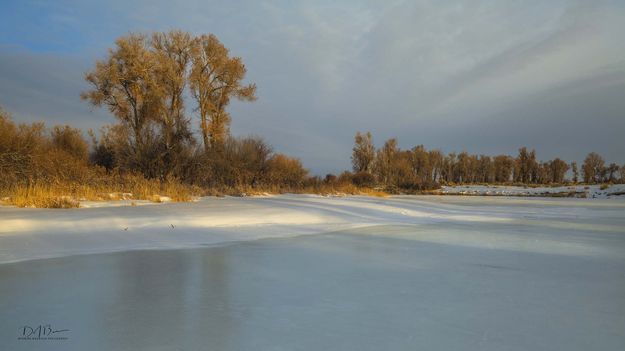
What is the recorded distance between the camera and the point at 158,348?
5.30 ft

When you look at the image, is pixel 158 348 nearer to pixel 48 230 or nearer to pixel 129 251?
pixel 129 251

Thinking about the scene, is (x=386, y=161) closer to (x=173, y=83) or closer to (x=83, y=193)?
(x=173, y=83)

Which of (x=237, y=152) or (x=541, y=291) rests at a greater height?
(x=237, y=152)

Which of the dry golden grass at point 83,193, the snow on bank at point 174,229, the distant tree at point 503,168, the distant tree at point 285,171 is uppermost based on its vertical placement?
the distant tree at point 503,168

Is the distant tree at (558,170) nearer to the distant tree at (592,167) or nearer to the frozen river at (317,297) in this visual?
the distant tree at (592,167)

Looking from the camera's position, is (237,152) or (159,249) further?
(237,152)

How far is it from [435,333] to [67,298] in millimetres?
2151

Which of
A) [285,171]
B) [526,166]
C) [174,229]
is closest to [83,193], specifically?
[174,229]

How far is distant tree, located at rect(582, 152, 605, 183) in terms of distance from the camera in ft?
153

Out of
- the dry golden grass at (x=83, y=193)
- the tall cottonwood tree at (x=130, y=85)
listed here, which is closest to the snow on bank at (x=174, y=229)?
the dry golden grass at (x=83, y=193)

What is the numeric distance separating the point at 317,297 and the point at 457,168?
5898 cm

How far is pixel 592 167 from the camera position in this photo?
46969 mm

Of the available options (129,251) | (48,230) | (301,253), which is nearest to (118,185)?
(48,230)

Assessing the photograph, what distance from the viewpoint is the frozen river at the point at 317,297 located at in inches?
67.7
